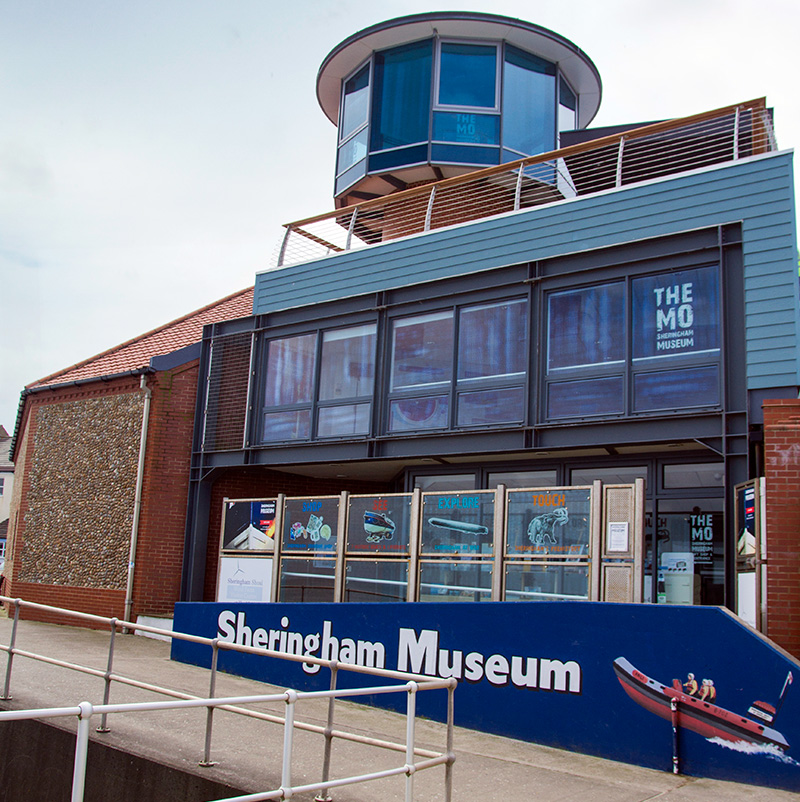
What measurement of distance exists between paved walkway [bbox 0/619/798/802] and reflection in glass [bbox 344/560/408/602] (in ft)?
5.68

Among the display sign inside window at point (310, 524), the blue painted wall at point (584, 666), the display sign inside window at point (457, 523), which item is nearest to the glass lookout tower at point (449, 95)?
the display sign inside window at point (310, 524)

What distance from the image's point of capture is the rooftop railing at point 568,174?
12211 mm

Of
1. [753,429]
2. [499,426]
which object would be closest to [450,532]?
[499,426]

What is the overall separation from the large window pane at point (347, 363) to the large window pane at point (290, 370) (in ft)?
1.03

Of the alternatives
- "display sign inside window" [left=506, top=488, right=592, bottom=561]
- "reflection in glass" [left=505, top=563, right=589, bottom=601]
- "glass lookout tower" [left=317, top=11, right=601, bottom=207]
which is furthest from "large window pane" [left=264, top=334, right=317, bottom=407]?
"reflection in glass" [left=505, top=563, right=589, bottom=601]

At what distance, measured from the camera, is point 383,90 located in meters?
18.5

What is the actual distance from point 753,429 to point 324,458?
22.7 ft

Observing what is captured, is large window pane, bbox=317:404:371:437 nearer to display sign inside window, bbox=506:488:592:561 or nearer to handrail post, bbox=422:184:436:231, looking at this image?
handrail post, bbox=422:184:436:231

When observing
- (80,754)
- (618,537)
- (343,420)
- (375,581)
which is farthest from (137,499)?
(80,754)

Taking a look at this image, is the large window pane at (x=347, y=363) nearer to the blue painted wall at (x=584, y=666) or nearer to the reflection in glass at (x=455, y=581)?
the reflection in glass at (x=455, y=581)

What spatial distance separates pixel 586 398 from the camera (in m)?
12.4

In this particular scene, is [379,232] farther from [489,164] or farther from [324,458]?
[324,458]

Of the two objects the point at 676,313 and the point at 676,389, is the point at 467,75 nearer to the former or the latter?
the point at 676,313

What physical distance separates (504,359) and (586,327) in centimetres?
133
